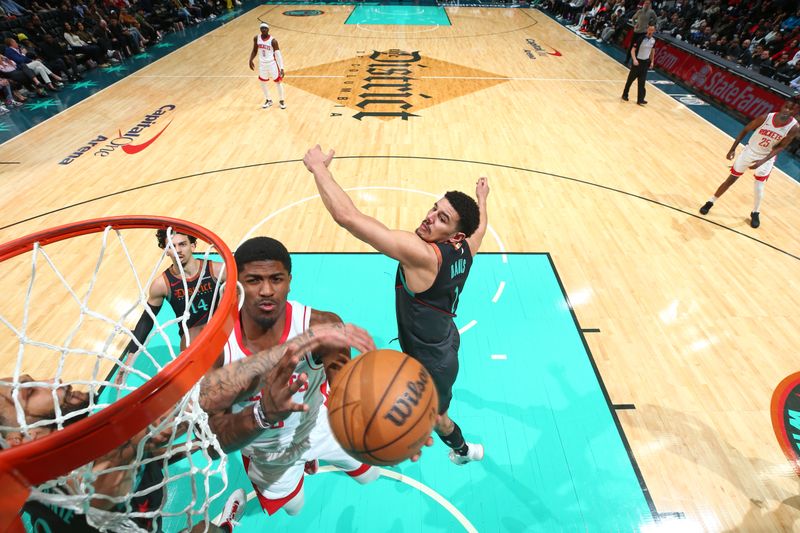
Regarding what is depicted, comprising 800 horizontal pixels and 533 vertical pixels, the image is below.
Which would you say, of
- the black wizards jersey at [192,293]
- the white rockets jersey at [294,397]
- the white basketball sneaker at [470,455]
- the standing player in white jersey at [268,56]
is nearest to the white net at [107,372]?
the black wizards jersey at [192,293]

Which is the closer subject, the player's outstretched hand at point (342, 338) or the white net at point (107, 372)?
the white net at point (107, 372)

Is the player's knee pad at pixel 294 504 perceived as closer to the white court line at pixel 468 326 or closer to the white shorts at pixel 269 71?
the white court line at pixel 468 326

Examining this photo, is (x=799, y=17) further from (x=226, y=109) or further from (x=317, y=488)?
(x=317, y=488)

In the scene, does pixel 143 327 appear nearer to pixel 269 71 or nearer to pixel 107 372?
pixel 107 372

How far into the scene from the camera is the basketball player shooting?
232 centimetres

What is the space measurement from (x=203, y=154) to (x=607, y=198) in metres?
6.93

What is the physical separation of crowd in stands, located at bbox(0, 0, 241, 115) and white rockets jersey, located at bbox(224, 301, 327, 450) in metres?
11.2

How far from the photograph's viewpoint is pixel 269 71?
29.8 feet

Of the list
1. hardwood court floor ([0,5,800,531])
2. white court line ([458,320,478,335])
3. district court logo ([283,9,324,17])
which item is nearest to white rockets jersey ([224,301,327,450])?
white court line ([458,320,478,335])

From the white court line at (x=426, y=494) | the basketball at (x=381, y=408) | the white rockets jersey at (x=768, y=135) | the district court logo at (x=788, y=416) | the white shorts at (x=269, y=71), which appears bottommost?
the white court line at (x=426, y=494)

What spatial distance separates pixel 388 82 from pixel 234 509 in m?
10.6

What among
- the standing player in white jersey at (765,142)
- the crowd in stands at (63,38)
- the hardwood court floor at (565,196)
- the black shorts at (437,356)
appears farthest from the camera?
the crowd in stands at (63,38)

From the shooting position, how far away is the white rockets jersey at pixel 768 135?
5555mm

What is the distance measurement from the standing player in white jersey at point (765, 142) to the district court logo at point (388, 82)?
590 centimetres
